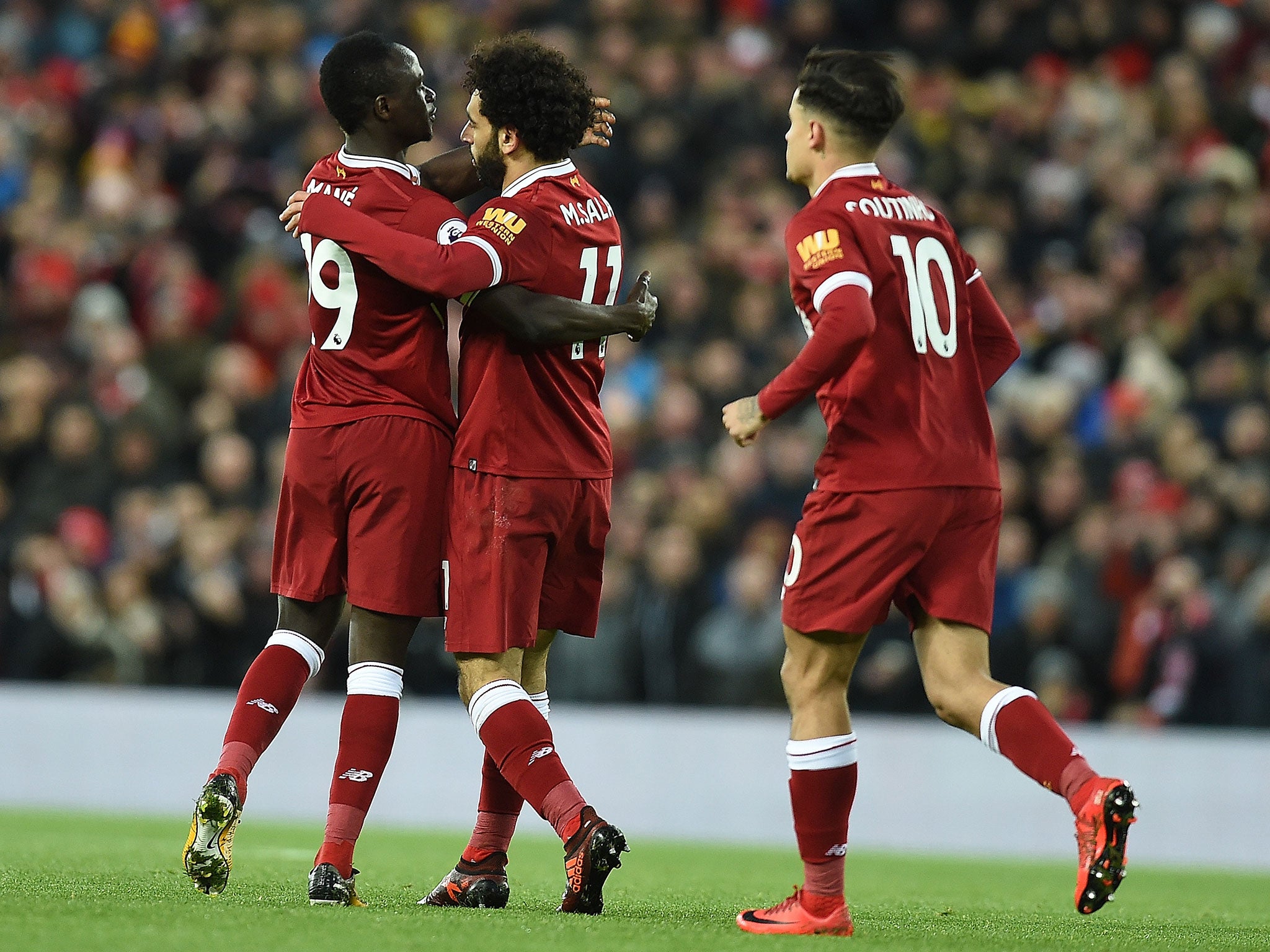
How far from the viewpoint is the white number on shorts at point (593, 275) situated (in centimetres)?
493

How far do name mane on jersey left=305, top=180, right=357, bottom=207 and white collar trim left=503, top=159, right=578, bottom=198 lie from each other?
42cm

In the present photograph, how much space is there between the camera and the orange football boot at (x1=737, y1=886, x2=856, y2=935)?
14.3ft

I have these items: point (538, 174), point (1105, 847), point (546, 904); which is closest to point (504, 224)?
point (538, 174)

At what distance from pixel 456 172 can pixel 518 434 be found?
89 centimetres

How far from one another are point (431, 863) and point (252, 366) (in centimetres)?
552

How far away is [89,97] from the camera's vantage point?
45.1 ft

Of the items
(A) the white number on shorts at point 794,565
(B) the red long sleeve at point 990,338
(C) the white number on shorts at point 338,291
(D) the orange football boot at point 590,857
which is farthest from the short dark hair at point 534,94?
(D) the orange football boot at point 590,857

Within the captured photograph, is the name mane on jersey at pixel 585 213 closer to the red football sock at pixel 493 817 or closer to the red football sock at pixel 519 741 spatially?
the red football sock at pixel 519 741

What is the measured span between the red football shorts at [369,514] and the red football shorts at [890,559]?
1018 mm

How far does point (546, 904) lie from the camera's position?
16.2 ft

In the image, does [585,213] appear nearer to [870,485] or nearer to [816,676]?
[870,485]

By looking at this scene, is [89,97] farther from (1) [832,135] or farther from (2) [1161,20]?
(1) [832,135]

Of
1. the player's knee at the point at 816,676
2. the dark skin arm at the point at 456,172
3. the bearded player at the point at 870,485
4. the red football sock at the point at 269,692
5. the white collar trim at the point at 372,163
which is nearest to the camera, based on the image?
the bearded player at the point at 870,485

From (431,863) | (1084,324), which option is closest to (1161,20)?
(1084,324)
